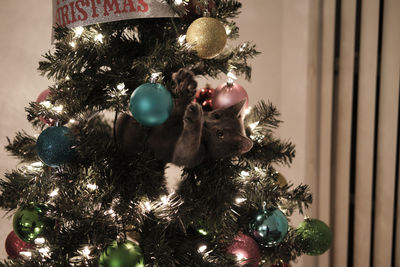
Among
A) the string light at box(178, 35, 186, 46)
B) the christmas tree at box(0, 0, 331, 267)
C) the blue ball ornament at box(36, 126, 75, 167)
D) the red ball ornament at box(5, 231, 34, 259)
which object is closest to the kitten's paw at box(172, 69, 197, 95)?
the christmas tree at box(0, 0, 331, 267)

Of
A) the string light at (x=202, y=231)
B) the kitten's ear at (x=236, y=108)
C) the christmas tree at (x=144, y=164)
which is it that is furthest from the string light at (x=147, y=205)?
the kitten's ear at (x=236, y=108)

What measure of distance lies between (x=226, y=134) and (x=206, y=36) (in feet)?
0.61

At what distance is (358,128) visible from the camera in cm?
113

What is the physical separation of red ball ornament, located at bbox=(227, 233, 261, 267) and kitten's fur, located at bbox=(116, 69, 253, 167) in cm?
17

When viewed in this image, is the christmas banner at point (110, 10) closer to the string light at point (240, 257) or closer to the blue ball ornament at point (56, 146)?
the blue ball ornament at point (56, 146)

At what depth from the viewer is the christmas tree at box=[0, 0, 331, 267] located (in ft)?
1.79

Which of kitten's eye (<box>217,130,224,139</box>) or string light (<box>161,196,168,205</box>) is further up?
kitten's eye (<box>217,130,224,139</box>)

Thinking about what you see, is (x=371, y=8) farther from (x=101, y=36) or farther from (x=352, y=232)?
(x=101, y=36)

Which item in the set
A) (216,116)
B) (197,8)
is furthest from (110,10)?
(216,116)

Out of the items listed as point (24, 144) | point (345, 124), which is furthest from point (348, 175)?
point (24, 144)

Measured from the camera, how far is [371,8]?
107 centimetres

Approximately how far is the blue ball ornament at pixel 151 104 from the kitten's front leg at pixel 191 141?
42mm

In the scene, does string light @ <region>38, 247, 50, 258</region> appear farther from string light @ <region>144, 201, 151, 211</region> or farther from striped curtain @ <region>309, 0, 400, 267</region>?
striped curtain @ <region>309, 0, 400, 267</region>

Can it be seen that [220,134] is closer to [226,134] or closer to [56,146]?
[226,134]
